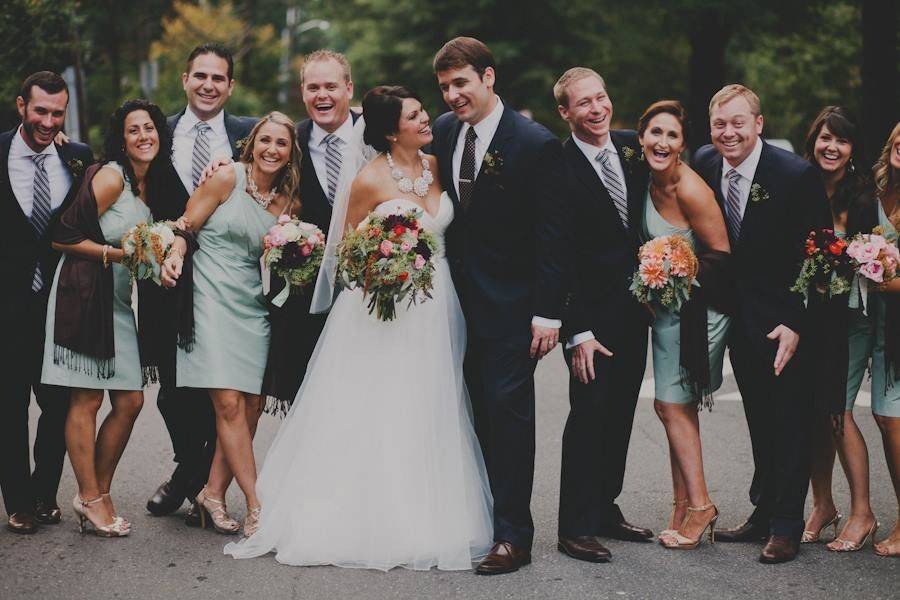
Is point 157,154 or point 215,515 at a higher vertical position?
point 157,154

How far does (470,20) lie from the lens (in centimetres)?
3322

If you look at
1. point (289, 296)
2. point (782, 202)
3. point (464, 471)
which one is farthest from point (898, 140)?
point (289, 296)

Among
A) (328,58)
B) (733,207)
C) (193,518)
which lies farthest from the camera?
(328,58)

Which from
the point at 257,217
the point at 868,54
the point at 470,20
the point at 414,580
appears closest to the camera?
the point at 414,580

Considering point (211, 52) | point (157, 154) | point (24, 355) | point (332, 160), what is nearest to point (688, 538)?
point (332, 160)

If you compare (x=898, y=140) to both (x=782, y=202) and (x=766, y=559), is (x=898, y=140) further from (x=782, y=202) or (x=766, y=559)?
(x=766, y=559)

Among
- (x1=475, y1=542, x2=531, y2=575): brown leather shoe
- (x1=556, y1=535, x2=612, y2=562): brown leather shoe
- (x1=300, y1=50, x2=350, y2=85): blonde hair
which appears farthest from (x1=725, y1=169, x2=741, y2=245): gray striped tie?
(x1=300, y1=50, x2=350, y2=85): blonde hair

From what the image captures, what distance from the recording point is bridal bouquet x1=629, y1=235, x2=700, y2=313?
18.9 feet

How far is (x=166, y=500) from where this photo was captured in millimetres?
6754

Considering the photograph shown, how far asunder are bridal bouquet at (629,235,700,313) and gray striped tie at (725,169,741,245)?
0.31 meters

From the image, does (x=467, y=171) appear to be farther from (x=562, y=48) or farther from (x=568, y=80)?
(x=562, y=48)

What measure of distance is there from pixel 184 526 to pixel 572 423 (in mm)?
2268

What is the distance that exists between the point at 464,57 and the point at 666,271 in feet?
4.77

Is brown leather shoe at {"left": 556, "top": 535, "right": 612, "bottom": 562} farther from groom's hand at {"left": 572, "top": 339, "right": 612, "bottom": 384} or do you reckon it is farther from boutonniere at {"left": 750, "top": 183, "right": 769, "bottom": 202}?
boutonniere at {"left": 750, "top": 183, "right": 769, "bottom": 202}
